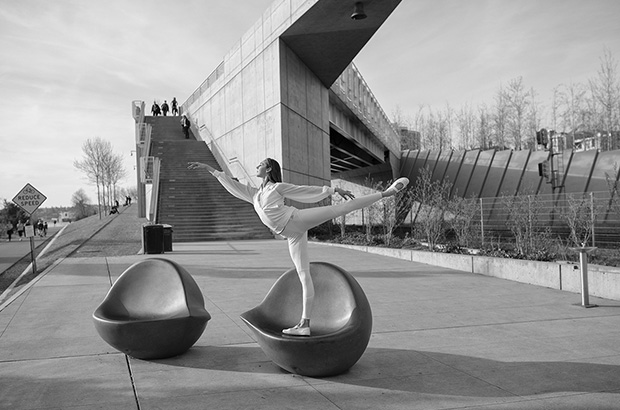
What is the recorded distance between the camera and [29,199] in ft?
53.1

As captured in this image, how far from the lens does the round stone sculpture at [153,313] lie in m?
5.40

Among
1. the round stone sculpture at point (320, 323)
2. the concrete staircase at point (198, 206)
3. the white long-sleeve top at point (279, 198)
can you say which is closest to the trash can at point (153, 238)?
the concrete staircase at point (198, 206)

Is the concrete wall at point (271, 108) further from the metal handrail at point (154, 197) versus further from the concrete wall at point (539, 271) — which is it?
the concrete wall at point (539, 271)

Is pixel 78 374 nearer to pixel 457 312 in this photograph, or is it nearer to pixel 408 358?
pixel 408 358

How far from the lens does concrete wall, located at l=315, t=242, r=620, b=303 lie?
877cm

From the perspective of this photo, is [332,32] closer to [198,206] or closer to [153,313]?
[198,206]

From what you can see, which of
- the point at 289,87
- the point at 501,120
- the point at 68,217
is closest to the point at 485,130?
the point at 501,120

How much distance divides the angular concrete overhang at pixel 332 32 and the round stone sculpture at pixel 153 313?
62.3 ft

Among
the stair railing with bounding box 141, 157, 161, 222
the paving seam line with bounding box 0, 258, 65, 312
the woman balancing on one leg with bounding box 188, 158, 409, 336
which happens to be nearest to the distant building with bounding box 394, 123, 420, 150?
the stair railing with bounding box 141, 157, 161, 222

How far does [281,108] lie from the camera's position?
26625 mm

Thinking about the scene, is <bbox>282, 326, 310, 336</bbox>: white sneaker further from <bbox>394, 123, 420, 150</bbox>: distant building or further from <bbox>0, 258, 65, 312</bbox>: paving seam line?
<bbox>394, 123, 420, 150</bbox>: distant building

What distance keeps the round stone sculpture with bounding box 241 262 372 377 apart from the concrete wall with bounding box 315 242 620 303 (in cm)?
564

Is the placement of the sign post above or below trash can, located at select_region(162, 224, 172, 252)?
above

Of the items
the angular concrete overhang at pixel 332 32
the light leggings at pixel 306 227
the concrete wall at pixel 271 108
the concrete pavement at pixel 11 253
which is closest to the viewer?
the light leggings at pixel 306 227
